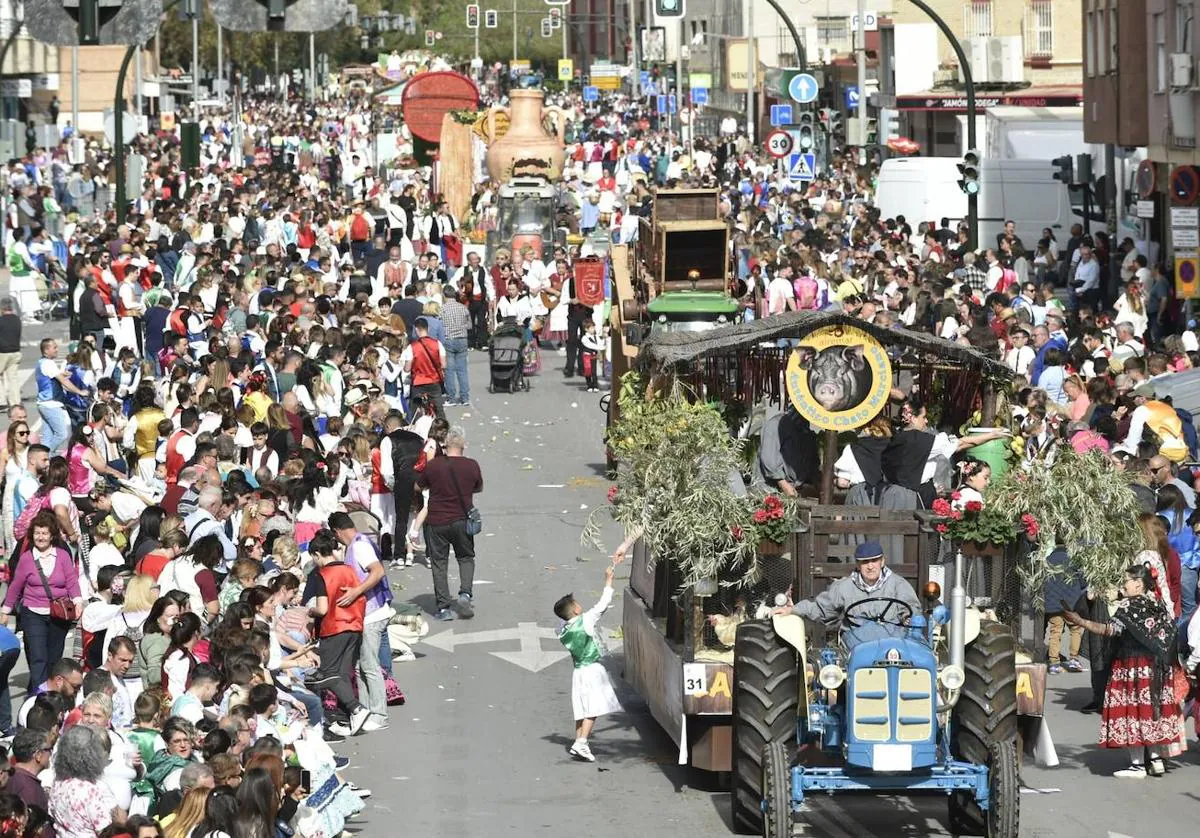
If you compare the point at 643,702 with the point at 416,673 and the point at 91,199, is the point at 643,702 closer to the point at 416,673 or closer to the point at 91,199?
the point at 416,673

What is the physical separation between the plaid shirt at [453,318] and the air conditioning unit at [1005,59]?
31.6 meters

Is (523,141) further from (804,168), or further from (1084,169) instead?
(1084,169)

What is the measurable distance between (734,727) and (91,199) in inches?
1629

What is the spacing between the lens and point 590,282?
102ft

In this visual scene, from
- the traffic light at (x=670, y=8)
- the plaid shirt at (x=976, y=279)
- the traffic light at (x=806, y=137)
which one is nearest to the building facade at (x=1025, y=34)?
the traffic light at (x=806, y=137)

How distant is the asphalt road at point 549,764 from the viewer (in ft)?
41.9

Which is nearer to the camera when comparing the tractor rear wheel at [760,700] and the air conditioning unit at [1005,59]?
the tractor rear wheel at [760,700]

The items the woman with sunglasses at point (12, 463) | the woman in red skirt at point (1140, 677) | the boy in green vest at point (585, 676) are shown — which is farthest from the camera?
the woman with sunglasses at point (12, 463)

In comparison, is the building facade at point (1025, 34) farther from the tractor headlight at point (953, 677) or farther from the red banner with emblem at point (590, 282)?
the tractor headlight at point (953, 677)

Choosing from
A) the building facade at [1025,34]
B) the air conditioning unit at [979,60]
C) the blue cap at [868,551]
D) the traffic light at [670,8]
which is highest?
the building facade at [1025,34]

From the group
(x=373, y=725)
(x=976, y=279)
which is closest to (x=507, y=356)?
(x=976, y=279)

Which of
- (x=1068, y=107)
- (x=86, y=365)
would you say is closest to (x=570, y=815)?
(x=86, y=365)

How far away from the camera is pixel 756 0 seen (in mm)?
91938

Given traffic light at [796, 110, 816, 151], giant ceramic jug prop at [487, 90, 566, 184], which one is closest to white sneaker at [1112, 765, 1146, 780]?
traffic light at [796, 110, 816, 151]
